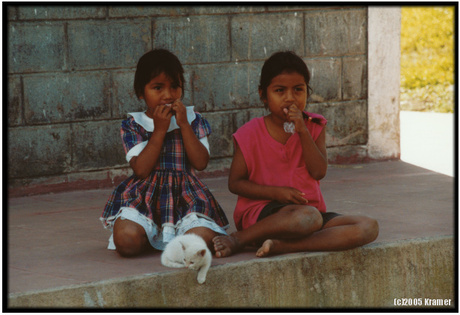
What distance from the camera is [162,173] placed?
3803mm

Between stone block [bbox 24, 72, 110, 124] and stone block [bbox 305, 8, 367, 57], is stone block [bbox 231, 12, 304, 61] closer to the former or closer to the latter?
stone block [bbox 305, 8, 367, 57]

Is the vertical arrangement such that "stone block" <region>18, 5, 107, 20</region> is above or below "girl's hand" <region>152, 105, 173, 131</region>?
above

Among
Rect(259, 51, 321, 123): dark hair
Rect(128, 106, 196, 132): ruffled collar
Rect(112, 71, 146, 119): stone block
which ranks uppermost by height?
Rect(259, 51, 321, 123): dark hair

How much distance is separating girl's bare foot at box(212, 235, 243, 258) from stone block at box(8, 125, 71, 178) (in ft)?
8.58

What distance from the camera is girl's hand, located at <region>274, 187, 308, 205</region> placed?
3.56 m

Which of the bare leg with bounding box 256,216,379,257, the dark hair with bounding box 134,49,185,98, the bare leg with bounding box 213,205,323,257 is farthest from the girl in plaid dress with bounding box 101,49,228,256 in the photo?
the bare leg with bounding box 256,216,379,257

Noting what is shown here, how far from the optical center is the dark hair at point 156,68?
3.76 m

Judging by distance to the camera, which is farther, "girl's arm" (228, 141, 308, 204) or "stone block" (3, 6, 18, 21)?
"stone block" (3, 6, 18, 21)

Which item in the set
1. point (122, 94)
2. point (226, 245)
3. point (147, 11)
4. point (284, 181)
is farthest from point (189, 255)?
point (147, 11)

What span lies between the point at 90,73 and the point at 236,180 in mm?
2548

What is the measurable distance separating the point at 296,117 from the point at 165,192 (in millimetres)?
791

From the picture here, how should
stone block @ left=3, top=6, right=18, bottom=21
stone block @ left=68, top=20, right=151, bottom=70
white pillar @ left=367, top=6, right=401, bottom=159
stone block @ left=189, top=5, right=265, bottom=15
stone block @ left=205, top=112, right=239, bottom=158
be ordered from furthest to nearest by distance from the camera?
white pillar @ left=367, top=6, right=401, bottom=159 < stone block @ left=205, top=112, right=239, bottom=158 < stone block @ left=189, top=5, right=265, bottom=15 < stone block @ left=68, top=20, right=151, bottom=70 < stone block @ left=3, top=6, right=18, bottom=21

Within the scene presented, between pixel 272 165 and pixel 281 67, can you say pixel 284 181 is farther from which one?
pixel 281 67

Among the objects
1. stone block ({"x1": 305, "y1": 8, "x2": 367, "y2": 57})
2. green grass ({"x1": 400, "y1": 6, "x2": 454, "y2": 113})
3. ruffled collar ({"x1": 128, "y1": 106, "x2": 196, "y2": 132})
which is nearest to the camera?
ruffled collar ({"x1": 128, "y1": 106, "x2": 196, "y2": 132})
